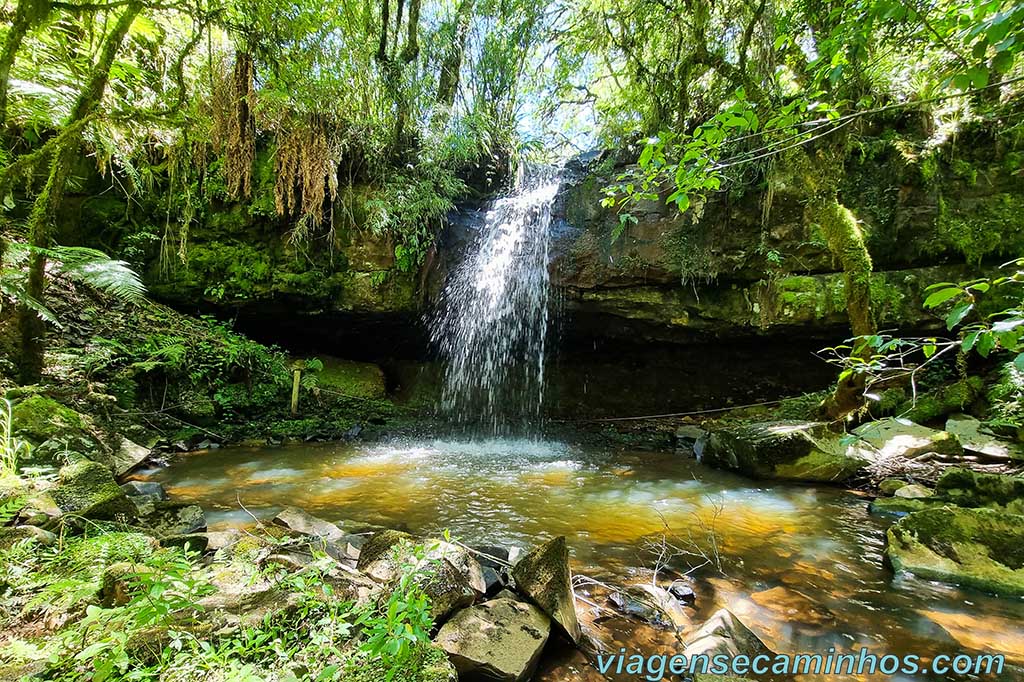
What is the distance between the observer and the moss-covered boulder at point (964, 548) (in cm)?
247

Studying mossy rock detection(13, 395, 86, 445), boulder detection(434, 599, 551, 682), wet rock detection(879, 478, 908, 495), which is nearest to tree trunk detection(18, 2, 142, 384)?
mossy rock detection(13, 395, 86, 445)

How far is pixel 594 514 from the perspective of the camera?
144 inches

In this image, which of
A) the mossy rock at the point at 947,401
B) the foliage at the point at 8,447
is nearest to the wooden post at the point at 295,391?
the foliage at the point at 8,447

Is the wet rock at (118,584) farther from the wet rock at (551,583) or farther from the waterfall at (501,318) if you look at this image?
the waterfall at (501,318)

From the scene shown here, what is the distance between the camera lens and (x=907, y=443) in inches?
179

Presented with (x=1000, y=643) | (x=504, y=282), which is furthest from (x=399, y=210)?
(x=1000, y=643)

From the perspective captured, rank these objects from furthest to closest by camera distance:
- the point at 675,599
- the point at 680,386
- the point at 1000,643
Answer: the point at 680,386
the point at 675,599
the point at 1000,643

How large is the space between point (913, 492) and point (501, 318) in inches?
214

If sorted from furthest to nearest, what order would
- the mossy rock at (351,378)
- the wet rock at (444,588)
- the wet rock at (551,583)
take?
the mossy rock at (351,378)
the wet rock at (551,583)
the wet rock at (444,588)

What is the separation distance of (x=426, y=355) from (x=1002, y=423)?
7.91 metres

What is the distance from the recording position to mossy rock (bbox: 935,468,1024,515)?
3123 mm

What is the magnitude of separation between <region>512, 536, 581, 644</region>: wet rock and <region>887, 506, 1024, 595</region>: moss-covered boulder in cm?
217

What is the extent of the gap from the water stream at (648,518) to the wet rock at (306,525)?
54 centimetres

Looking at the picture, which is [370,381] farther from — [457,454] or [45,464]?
[45,464]
